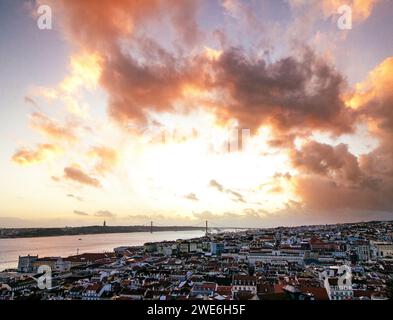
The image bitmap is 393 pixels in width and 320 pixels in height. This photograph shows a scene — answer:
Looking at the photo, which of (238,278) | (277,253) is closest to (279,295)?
(238,278)

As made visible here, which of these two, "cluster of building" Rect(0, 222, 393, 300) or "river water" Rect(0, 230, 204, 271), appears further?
"river water" Rect(0, 230, 204, 271)

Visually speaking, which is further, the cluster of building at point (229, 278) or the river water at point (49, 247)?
the river water at point (49, 247)

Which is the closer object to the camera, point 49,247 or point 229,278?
point 229,278

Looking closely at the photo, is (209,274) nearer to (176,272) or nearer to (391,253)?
(176,272)

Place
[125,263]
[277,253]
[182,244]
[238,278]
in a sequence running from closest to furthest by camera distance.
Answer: [238,278], [125,263], [277,253], [182,244]
